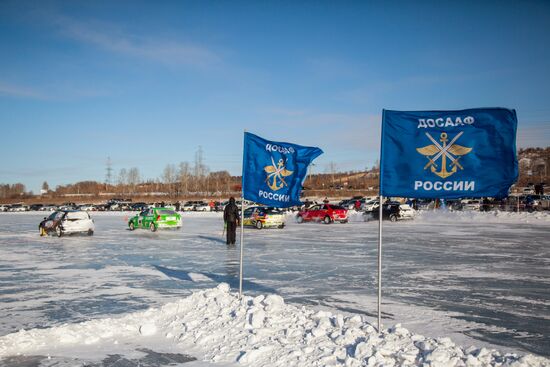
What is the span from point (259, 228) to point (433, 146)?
26703 millimetres

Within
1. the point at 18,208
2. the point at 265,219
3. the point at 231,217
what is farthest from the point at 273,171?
the point at 18,208

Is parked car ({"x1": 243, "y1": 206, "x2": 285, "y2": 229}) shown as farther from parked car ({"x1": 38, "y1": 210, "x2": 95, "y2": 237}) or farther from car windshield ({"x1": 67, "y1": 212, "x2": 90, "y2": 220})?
car windshield ({"x1": 67, "y1": 212, "x2": 90, "y2": 220})

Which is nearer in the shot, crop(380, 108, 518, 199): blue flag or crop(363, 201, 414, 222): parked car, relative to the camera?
crop(380, 108, 518, 199): blue flag

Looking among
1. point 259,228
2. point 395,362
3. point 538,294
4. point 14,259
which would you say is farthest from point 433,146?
point 259,228

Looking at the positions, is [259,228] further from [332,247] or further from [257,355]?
[257,355]

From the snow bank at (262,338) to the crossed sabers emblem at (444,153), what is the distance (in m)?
2.21

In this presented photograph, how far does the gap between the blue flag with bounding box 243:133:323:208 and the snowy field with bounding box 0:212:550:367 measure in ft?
6.30

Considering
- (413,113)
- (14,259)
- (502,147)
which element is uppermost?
(413,113)

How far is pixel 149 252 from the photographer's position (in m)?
18.6

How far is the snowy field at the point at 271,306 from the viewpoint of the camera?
20.2 ft

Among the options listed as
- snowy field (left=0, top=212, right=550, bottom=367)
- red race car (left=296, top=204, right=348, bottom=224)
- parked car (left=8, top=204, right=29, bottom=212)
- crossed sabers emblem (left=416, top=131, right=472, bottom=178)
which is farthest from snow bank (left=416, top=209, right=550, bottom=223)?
parked car (left=8, top=204, right=29, bottom=212)

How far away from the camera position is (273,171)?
9.20 m

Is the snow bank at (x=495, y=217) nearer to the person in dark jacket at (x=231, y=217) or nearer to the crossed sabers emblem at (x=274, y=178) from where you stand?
the person in dark jacket at (x=231, y=217)

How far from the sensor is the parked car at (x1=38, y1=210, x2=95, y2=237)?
26031mm
